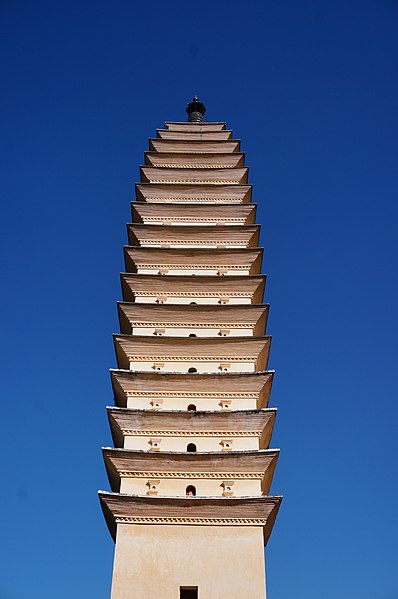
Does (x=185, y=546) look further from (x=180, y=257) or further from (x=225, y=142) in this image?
(x=225, y=142)

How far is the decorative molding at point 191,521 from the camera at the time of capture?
51.4ft

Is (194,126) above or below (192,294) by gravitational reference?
above

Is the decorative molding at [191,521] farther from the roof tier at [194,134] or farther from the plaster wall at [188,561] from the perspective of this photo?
the roof tier at [194,134]

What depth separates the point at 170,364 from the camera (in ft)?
61.7

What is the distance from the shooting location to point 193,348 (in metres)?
18.9

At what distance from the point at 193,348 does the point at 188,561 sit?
550cm

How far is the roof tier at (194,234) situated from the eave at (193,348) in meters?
4.06

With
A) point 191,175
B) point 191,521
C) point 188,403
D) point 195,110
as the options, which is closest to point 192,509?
point 191,521

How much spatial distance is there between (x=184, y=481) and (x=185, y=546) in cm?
149

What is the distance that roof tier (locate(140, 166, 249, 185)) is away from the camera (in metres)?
24.4

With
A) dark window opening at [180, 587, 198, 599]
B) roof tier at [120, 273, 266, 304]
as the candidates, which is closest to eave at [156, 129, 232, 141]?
roof tier at [120, 273, 266, 304]

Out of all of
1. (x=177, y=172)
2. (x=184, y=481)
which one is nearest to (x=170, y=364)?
(x=184, y=481)

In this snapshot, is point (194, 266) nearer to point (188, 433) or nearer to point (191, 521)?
point (188, 433)

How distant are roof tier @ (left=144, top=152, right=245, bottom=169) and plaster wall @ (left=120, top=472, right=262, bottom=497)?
1170 centimetres
